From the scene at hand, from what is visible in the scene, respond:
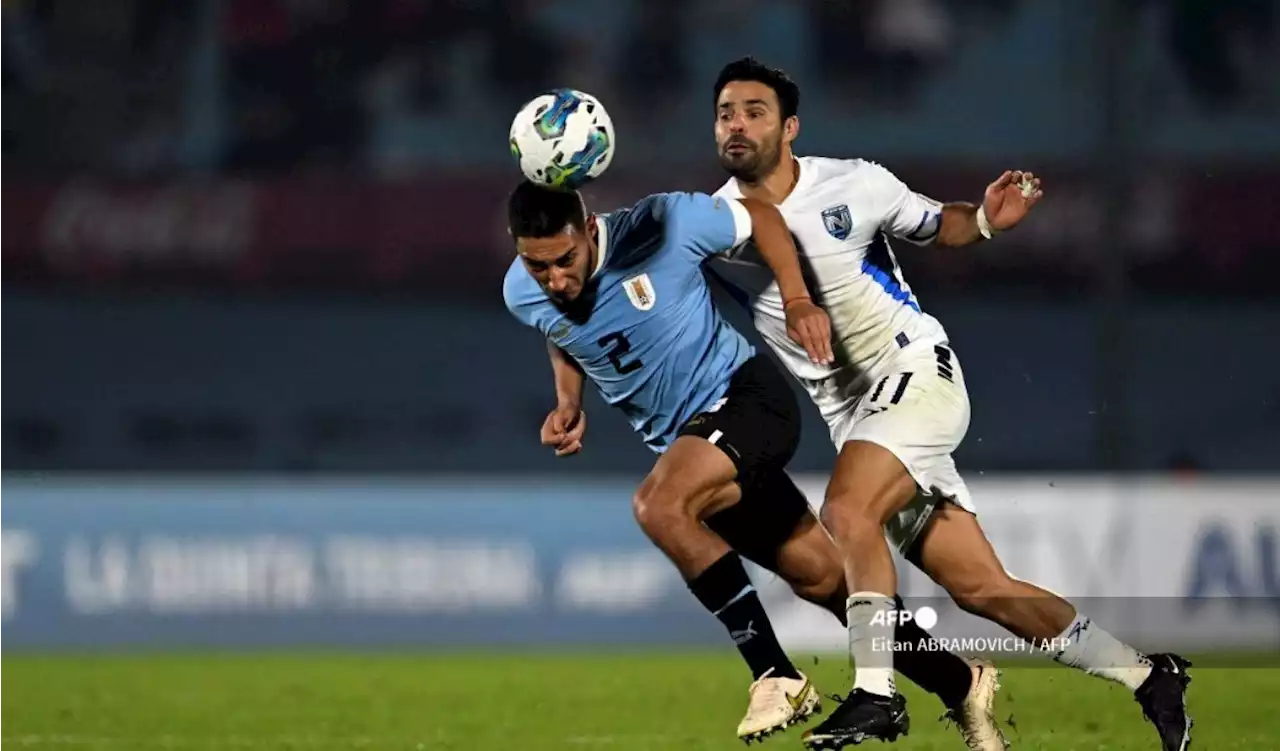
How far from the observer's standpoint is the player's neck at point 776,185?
581cm

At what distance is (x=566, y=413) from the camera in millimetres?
5777

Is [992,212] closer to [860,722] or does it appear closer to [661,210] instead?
[661,210]

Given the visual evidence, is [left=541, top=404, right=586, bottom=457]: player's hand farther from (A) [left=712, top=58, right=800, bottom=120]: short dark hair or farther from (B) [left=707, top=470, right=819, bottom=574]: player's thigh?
(A) [left=712, top=58, right=800, bottom=120]: short dark hair

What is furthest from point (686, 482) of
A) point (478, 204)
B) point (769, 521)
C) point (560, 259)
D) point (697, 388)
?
point (478, 204)

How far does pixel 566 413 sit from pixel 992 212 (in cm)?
142

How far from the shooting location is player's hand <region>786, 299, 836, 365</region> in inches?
201

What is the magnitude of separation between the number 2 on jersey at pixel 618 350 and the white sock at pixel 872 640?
37.5 inches

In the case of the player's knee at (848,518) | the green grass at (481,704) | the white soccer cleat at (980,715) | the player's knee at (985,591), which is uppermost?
the player's knee at (848,518)

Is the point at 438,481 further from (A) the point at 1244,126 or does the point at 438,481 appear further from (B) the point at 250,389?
(A) the point at 1244,126

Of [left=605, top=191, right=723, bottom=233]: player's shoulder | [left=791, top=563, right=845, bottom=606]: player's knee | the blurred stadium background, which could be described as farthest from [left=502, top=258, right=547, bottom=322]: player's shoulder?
the blurred stadium background

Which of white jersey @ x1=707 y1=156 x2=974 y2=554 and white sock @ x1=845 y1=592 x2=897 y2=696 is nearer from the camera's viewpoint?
white sock @ x1=845 y1=592 x2=897 y2=696

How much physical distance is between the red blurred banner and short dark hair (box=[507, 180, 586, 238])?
860 cm

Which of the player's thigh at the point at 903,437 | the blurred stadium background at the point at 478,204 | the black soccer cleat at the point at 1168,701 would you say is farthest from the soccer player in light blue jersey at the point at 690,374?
the blurred stadium background at the point at 478,204

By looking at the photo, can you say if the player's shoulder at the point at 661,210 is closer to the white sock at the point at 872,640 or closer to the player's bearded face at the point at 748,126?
the player's bearded face at the point at 748,126
